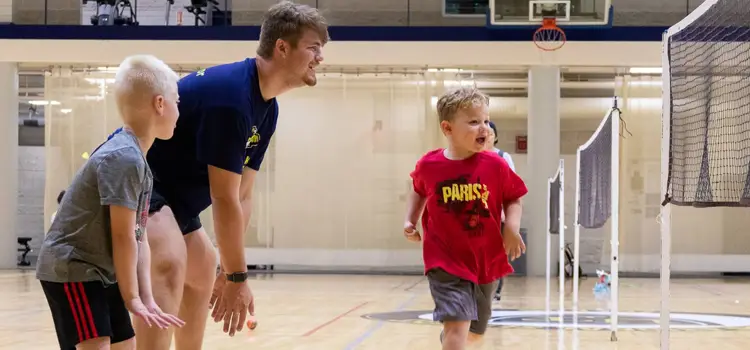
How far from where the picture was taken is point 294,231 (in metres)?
18.5

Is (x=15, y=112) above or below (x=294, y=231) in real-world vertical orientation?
above

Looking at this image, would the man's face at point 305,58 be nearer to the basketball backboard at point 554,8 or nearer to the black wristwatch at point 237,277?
the black wristwatch at point 237,277

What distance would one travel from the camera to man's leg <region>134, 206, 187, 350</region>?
137 inches

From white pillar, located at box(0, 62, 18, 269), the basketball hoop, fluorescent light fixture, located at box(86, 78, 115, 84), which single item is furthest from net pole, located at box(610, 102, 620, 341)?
white pillar, located at box(0, 62, 18, 269)

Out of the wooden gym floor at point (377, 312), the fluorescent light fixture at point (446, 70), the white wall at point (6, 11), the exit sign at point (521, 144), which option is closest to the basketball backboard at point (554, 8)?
the fluorescent light fixture at point (446, 70)

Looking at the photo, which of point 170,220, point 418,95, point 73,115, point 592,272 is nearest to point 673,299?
point 592,272

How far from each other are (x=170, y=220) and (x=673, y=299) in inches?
406

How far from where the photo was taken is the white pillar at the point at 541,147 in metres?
17.8

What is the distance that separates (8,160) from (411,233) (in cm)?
1588

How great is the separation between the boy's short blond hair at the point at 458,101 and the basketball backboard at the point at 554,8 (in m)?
11.1

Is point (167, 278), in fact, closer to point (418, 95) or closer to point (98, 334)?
point (98, 334)

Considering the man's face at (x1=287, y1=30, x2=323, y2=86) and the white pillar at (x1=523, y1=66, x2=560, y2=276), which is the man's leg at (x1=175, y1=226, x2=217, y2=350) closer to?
the man's face at (x1=287, y1=30, x2=323, y2=86)

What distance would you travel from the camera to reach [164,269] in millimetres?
3492

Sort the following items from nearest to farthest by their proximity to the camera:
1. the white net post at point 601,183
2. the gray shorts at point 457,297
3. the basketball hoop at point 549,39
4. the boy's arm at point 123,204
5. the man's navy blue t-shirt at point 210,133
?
the boy's arm at point 123,204
the man's navy blue t-shirt at point 210,133
the gray shorts at point 457,297
the white net post at point 601,183
the basketball hoop at point 549,39
